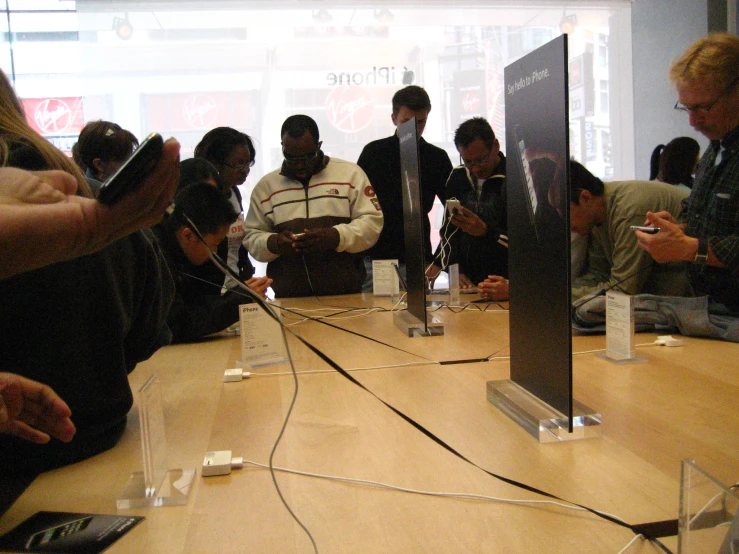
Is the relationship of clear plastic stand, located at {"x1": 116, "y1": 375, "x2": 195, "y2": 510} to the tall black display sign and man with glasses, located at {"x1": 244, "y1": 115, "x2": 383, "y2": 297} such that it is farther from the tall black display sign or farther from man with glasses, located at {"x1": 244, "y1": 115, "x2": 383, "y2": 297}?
man with glasses, located at {"x1": 244, "y1": 115, "x2": 383, "y2": 297}

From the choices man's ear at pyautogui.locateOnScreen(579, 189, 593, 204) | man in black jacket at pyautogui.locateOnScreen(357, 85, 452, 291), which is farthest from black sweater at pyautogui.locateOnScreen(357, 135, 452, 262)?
man's ear at pyautogui.locateOnScreen(579, 189, 593, 204)

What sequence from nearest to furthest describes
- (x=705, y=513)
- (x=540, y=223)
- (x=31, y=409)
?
1. (x=705, y=513)
2. (x=31, y=409)
3. (x=540, y=223)

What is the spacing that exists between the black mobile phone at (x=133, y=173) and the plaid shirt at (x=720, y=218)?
164 centimetres

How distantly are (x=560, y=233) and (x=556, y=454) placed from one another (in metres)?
0.35

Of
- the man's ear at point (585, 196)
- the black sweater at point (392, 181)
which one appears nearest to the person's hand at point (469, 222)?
the black sweater at point (392, 181)

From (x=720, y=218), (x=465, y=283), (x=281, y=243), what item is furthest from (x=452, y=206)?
(x=720, y=218)

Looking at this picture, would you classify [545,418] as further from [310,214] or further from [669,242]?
[310,214]

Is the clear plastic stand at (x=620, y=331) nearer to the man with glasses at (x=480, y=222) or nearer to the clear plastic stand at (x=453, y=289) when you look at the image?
the clear plastic stand at (x=453, y=289)

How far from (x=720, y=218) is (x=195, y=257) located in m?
1.50

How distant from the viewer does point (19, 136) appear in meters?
0.93

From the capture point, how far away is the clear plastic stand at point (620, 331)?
62.1 inches

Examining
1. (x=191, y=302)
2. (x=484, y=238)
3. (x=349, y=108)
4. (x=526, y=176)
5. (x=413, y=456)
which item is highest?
(x=349, y=108)

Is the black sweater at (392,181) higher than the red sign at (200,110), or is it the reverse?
the red sign at (200,110)

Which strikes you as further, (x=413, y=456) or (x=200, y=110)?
(x=200, y=110)
